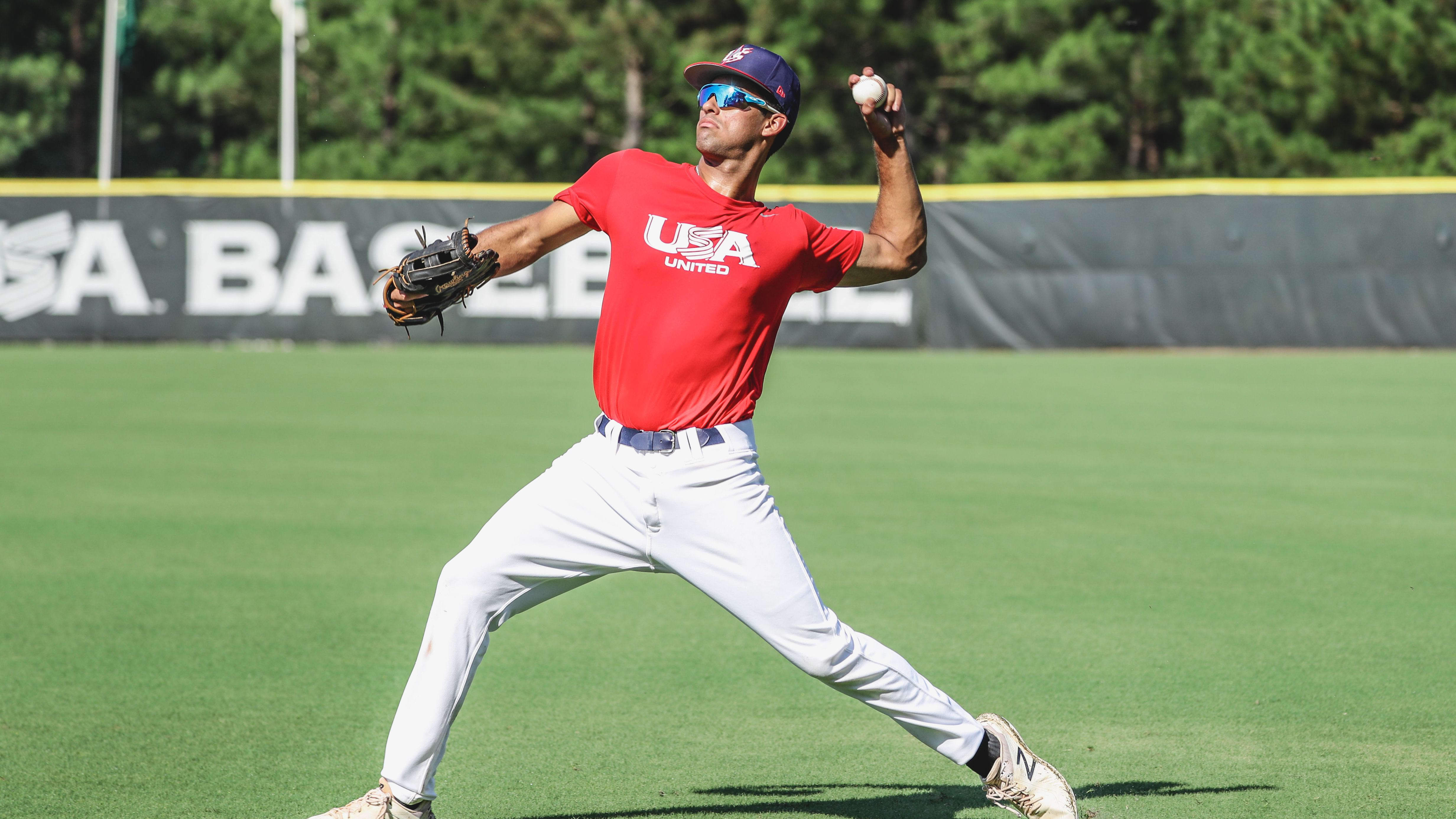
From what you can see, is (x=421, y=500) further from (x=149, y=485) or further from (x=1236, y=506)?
(x=1236, y=506)

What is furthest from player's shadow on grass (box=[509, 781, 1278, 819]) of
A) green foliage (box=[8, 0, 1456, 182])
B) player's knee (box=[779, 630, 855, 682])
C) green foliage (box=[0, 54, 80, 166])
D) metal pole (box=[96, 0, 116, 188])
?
green foliage (box=[0, 54, 80, 166])

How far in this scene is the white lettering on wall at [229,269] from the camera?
830 inches

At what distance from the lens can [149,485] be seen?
10.3 m

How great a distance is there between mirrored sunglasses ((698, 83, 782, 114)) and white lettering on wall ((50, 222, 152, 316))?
18567 millimetres

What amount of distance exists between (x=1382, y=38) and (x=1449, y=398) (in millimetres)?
18148

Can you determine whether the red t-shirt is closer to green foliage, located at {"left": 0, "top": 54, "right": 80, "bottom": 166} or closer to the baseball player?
the baseball player

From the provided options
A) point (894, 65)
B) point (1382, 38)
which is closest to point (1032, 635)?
point (1382, 38)

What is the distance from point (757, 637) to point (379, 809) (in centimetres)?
288

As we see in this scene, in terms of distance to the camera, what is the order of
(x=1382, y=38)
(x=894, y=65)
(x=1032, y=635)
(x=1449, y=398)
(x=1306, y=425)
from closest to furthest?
(x=1032, y=635) → (x=1306, y=425) → (x=1449, y=398) → (x=1382, y=38) → (x=894, y=65)

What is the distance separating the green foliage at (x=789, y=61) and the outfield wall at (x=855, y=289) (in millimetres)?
14258

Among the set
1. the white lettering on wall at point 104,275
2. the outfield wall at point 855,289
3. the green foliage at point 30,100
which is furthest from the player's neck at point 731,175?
the green foliage at point 30,100

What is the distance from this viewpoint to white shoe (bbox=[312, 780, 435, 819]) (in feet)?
13.2

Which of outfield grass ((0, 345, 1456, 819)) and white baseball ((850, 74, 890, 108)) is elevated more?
white baseball ((850, 74, 890, 108))

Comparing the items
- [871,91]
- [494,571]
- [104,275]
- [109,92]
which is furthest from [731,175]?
[109,92]
